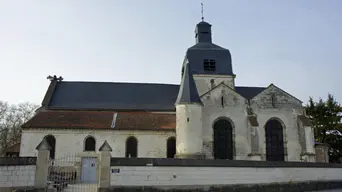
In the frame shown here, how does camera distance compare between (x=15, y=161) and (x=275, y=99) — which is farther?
(x=275, y=99)

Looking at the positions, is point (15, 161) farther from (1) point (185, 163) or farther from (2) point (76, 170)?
(1) point (185, 163)

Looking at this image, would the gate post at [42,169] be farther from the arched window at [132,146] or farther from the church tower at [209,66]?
the church tower at [209,66]

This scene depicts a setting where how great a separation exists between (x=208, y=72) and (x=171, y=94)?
4276mm

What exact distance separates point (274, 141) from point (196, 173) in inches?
447

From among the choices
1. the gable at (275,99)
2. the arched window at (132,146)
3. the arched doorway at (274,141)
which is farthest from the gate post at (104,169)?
the gable at (275,99)

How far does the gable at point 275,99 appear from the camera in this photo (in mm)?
23562

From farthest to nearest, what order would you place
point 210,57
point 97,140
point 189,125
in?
point 210,57, point 97,140, point 189,125

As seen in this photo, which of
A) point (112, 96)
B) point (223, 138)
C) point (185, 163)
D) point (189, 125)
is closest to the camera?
point (185, 163)

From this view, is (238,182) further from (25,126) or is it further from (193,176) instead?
(25,126)

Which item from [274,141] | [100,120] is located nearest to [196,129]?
[274,141]

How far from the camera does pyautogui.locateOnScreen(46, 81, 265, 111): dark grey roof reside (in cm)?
2780

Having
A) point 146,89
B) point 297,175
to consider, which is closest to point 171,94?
point 146,89

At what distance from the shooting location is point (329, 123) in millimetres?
35625

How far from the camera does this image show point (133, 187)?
1299 cm
